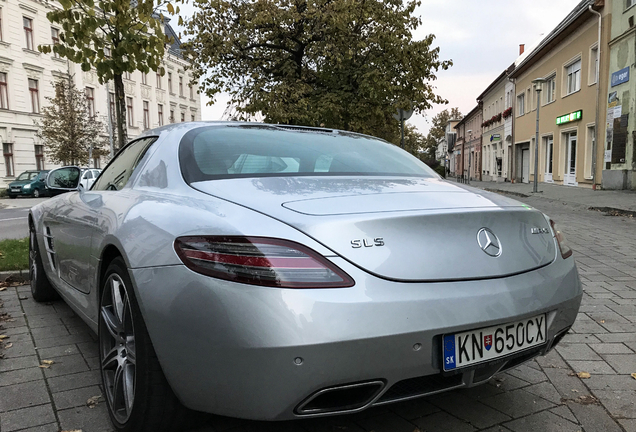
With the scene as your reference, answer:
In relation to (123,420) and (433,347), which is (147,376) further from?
(433,347)

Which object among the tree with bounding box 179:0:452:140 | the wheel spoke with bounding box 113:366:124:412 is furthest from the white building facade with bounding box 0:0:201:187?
the wheel spoke with bounding box 113:366:124:412

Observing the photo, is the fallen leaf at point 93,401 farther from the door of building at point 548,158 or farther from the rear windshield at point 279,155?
the door of building at point 548,158

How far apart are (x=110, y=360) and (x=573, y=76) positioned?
25397 mm

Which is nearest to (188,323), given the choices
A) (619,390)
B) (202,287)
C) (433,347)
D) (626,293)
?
(202,287)

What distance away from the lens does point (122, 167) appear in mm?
3121

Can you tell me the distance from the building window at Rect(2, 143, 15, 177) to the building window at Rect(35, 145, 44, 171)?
63.5 inches

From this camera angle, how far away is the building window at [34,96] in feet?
103

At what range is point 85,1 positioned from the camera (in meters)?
6.29

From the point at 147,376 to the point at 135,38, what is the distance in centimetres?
597

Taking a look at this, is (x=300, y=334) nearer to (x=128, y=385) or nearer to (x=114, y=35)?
(x=128, y=385)

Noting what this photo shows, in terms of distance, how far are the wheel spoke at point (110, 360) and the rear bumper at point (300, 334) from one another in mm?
489

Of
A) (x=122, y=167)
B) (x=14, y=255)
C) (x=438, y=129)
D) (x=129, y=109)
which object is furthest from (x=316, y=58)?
(x=438, y=129)

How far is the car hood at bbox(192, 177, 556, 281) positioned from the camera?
171 centimetres

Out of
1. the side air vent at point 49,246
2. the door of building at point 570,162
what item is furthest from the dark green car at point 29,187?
the door of building at point 570,162
